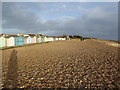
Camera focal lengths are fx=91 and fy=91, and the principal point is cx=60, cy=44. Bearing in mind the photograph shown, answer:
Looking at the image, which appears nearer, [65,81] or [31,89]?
[31,89]

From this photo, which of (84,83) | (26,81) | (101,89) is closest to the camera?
(101,89)

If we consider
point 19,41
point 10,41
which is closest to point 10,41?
point 10,41

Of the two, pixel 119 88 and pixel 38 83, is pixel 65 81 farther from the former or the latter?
pixel 119 88

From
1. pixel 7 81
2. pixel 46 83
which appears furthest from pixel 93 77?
pixel 7 81

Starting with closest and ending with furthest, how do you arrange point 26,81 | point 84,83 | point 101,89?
point 101,89
point 84,83
point 26,81

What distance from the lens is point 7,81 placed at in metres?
4.66

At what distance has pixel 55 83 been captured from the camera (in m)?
4.35

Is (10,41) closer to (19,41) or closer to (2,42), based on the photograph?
(2,42)

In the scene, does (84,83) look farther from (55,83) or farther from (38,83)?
(38,83)

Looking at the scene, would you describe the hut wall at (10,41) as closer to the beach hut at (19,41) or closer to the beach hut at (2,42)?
the beach hut at (2,42)

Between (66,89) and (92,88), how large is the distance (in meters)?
1.12

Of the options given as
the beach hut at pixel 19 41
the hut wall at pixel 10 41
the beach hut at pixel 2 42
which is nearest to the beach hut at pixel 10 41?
the hut wall at pixel 10 41

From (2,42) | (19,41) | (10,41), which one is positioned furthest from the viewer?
(19,41)

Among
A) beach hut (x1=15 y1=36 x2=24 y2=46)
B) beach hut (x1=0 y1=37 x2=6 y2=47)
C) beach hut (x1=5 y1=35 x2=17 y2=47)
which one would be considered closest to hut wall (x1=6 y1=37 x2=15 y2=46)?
beach hut (x1=5 y1=35 x2=17 y2=47)
